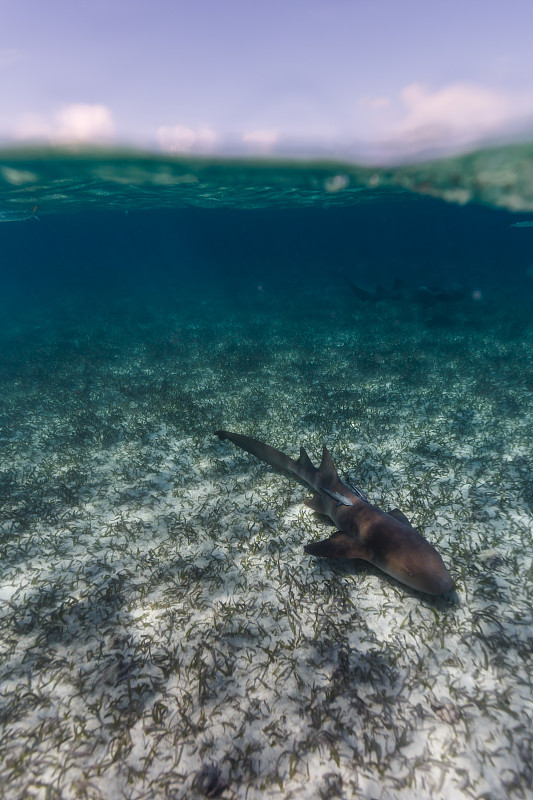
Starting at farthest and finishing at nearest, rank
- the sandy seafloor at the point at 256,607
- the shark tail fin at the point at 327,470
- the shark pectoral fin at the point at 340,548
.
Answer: the shark tail fin at the point at 327,470 < the shark pectoral fin at the point at 340,548 < the sandy seafloor at the point at 256,607

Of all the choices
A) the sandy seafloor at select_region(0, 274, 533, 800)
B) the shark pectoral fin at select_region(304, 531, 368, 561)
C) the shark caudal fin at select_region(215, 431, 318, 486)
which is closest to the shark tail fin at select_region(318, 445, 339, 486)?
the shark caudal fin at select_region(215, 431, 318, 486)

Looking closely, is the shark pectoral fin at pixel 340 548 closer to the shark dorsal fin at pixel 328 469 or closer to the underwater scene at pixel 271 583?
the underwater scene at pixel 271 583

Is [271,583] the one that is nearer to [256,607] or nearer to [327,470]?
[256,607]

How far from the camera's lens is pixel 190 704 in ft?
12.2

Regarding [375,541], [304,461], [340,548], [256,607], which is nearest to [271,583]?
[256,607]

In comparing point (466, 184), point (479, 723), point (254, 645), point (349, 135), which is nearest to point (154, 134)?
point (349, 135)

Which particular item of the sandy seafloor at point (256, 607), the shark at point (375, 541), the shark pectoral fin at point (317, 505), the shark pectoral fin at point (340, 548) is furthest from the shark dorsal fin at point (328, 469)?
the shark pectoral fin at point (340, 548)

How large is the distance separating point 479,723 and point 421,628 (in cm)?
96

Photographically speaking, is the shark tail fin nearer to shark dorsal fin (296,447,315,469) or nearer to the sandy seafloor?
shark dorsal fin (296,447,315,469)

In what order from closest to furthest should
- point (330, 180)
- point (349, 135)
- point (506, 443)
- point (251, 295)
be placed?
point (506, 443) → point (349, 135) → point (330, 180) → point (251, 295)

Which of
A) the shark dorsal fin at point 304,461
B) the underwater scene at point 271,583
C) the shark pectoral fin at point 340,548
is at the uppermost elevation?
the shark dorsal fin at point 304,461

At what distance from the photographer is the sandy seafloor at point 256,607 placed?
3.29 metres

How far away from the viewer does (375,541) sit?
4789 millimetres

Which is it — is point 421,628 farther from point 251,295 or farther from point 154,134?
point 251,295
